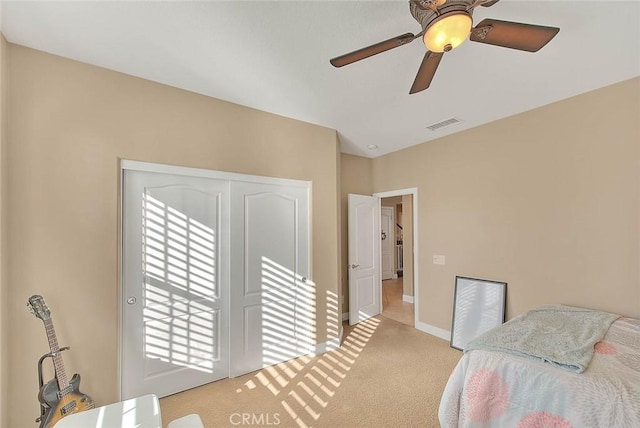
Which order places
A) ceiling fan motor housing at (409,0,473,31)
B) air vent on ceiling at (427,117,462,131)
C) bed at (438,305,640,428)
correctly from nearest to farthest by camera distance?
ceiling fan motor housing at (409,0,473,31) → bed at (438,305,640,428) → air vent on ceiling at (427,117,462,131)

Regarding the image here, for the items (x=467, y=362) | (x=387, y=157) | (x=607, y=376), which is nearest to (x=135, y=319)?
(x=467, y=362)

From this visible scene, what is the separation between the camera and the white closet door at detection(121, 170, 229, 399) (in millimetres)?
2176

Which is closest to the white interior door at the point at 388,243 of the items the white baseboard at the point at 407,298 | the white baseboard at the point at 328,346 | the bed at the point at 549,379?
the white baseboard at the point at 407,298

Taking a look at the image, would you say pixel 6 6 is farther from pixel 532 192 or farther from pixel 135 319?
pixel 532 192

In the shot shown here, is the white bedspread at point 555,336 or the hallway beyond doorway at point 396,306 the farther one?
the hallway beyond doorway at point 396,306

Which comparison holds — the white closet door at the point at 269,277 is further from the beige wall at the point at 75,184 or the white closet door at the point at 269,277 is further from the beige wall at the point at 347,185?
the beige wall at the point at 347,185

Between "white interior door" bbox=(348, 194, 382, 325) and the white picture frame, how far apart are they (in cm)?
130

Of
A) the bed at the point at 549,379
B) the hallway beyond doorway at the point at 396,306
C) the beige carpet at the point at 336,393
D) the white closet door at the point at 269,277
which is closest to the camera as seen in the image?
the bed at the point at 549,379

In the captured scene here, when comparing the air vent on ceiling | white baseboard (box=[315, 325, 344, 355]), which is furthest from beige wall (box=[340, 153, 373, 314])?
the air vent on ceiling

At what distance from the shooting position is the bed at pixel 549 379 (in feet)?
4.13

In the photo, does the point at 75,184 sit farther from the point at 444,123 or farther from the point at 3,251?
the point at 444,123

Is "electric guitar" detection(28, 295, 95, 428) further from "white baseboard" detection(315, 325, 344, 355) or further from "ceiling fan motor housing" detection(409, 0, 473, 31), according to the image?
→ "ceiling fan motor housing" detection(409, 0, 473, 31)

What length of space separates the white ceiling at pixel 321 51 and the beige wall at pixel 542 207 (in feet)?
1.06

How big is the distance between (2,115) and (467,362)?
3.40 m
